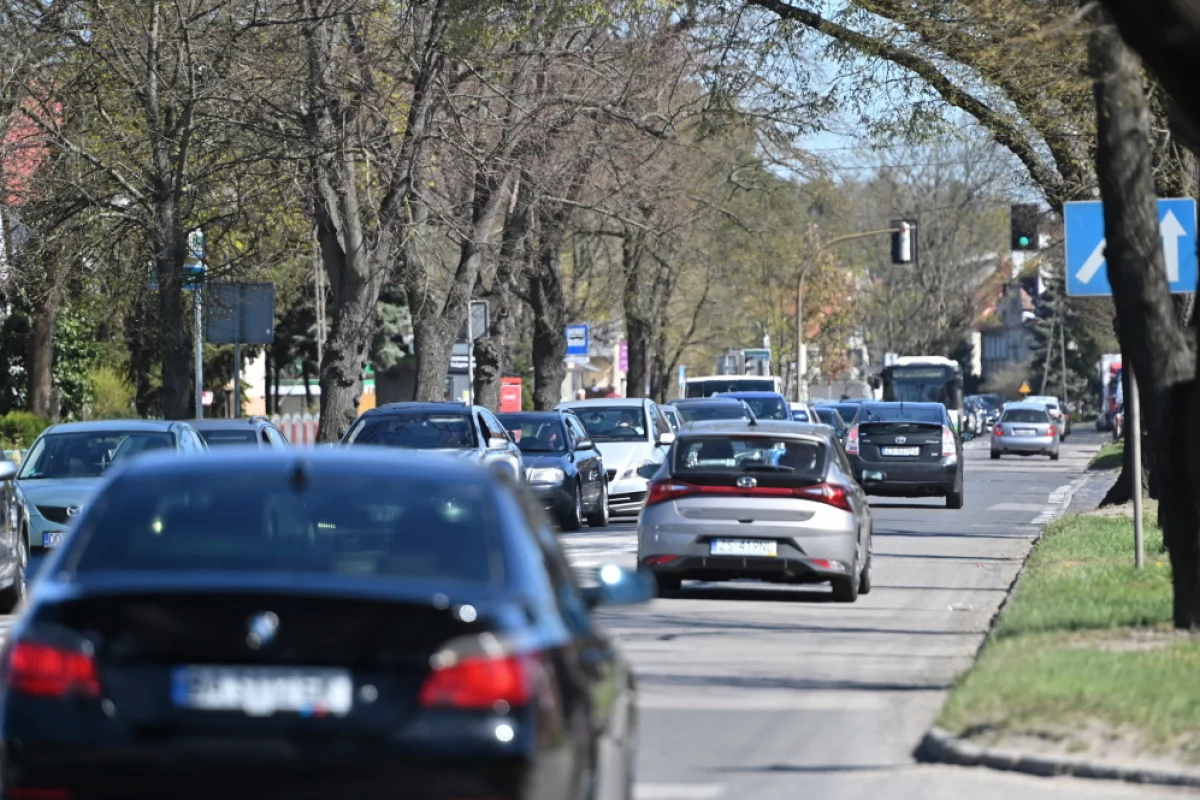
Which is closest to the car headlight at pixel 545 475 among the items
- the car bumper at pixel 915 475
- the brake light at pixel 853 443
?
the car bumper at pixel 915 475

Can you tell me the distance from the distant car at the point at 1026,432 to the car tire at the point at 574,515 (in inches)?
→ 1403

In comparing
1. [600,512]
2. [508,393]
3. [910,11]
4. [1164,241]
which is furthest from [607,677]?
[508,393]

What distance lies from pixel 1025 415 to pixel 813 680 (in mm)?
50531

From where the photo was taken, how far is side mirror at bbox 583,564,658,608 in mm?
6781

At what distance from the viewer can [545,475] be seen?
25.8 metres

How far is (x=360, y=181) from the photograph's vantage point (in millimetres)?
32250

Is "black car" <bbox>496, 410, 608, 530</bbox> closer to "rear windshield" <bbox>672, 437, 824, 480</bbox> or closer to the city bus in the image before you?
"rear windshield" <bbox>672, 437, 824, 480</bbox>

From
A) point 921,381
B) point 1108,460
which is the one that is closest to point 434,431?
point 1108,460

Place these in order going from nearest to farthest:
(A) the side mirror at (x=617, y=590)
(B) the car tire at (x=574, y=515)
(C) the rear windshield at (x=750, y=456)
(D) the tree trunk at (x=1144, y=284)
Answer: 1. (A) the side mirror at (x=617, y=590)
2. (D) the tree trunk at (x=1144, y=284)
3. (C) the rear windshield at (x=750, y=456)
4. (B) the car tire at (x=574, y=515)

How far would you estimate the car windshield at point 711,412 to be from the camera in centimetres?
3694

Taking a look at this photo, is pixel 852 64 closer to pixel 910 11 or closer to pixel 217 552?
pixel 910 11

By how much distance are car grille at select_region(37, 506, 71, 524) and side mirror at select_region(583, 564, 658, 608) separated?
12290 mm

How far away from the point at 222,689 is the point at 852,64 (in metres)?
18.3

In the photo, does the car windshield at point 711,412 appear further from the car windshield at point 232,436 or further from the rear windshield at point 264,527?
the rear windshield at point 264,527
